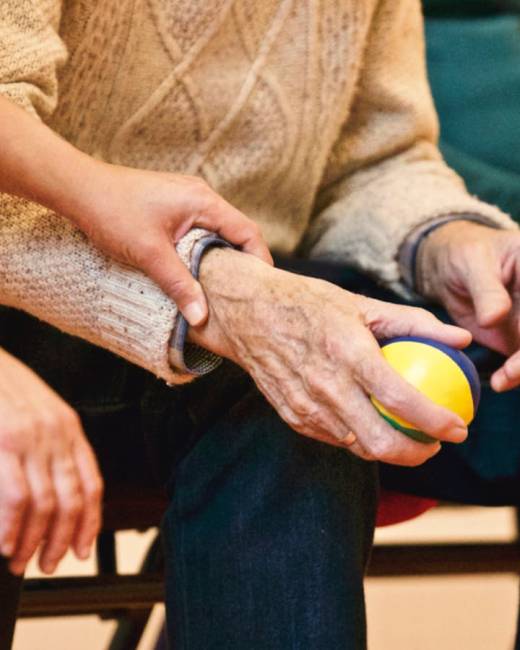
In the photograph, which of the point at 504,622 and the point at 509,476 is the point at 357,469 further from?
the point at 504,622

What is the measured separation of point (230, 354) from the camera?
0.75 metres

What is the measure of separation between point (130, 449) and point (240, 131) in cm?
34

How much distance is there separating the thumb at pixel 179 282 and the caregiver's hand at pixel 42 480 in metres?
0.15

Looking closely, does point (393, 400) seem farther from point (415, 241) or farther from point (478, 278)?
point (415, 241)

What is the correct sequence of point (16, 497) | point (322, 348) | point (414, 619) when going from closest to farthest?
point (16, 497)
point (322, 348)
point (414, 619)

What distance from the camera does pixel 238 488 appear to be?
761 mm

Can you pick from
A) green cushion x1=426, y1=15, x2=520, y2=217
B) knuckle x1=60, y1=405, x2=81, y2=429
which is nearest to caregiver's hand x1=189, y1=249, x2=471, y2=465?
knuckle x1=60, y1=405, x2=81, y2=429

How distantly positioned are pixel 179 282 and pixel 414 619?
1.10 m

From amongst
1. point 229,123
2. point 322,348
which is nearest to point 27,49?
point 229,123

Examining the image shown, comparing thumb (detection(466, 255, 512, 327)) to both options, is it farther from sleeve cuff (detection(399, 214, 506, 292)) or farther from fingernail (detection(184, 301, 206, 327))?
fingernail (detection(184, 301, 206, 327))

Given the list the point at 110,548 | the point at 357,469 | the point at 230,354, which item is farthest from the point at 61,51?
the point at 110,548

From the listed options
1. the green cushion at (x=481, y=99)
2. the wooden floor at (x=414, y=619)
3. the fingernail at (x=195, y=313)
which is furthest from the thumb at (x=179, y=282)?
A: the wooden floor at (x=414, y=619)

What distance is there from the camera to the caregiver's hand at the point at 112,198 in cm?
74

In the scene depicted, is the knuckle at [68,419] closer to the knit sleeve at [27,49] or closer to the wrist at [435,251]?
the knit sleeve at [27,49]
